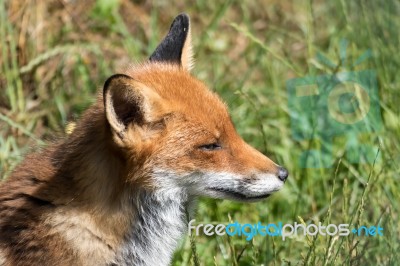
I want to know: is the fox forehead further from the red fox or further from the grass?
the grass

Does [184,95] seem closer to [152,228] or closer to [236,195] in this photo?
[236,195]

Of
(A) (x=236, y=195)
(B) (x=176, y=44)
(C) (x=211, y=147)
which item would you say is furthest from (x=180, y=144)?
(B) (x=176, y=44)

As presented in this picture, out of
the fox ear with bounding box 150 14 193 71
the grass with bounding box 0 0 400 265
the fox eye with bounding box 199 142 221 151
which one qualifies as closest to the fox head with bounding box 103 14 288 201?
the fox eye with bounding box 199 142 221 151

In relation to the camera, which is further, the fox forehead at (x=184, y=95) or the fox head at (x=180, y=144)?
the fox forehead at (x=184, y=95)

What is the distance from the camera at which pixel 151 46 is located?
8086mm

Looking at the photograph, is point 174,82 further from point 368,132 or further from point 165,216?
point 368,132

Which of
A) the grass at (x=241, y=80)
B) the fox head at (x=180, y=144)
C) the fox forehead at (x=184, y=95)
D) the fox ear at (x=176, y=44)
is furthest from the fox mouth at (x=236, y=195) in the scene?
the fox ear at (x=176, y=44)

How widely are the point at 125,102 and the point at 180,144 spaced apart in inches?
16.2

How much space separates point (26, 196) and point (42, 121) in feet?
9.52

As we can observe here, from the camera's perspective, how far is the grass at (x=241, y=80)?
6.05m

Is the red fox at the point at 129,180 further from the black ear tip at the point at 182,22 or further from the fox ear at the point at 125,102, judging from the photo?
the black ear tip at the point at 182,22

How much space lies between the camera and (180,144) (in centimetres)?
461

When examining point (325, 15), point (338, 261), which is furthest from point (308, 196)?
point (325, 15)

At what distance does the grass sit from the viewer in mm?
6051
